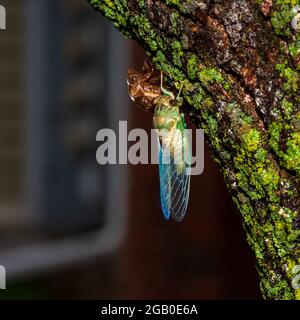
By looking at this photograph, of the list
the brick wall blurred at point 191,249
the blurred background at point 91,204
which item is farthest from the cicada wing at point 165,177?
the brick wall blurred at point 191,249

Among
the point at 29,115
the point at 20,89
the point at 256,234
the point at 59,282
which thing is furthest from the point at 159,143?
the point at 20,89

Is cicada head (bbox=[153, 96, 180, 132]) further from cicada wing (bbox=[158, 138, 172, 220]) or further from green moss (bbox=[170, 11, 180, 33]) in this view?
green moss (bbox=[170, 11, 180, 33])

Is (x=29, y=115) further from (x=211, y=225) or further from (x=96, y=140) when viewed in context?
(x=211, y=225)

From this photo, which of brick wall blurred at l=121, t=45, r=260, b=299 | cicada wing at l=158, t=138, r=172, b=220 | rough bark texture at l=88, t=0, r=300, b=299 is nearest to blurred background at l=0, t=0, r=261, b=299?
brick wall blurred at l=121, t=45, r=260, b=299

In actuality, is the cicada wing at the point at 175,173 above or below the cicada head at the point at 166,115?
below

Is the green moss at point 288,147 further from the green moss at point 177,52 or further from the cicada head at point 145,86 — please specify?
the cicada head at point 145,86

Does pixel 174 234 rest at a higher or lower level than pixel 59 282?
higher
